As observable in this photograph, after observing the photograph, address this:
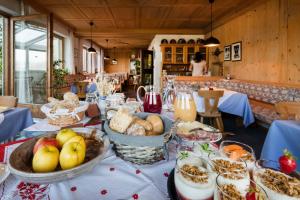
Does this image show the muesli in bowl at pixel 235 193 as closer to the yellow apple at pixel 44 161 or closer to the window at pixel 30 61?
the yellow apple at pixel 44 161

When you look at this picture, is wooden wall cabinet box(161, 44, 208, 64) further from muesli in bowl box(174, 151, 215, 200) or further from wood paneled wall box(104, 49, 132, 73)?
wood paneled wall box(104, 49, 132, 73)

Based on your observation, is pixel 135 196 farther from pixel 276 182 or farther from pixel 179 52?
pixel 179 52

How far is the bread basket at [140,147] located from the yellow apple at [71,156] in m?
0.12

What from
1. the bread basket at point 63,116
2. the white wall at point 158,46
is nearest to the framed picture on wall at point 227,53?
the white wall at point 158,46

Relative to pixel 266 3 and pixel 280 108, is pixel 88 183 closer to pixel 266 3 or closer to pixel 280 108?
pixel 280 108

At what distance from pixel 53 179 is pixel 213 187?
1.26ft

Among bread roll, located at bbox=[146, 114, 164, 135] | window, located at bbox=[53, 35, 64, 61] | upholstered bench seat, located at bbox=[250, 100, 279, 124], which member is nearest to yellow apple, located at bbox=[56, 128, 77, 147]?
bread roll, located at bbox=[146, 114, 164, 135]

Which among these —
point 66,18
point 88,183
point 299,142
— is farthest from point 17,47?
point 299,142

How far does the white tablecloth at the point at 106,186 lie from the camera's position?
53 centimetres

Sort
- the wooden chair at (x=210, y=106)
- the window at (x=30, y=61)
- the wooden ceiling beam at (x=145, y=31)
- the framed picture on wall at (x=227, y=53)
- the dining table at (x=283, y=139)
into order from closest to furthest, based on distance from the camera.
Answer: the dining table at (x=283, y=139), the wooden chair at (x=210, y=106), the window at (x=30, y=61), the framed picture on wall at (x=227, y=53), the wooden ceiling beam at (x=145, y=31)

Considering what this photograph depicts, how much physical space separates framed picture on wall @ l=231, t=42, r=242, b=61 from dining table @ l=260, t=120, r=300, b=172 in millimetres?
4033

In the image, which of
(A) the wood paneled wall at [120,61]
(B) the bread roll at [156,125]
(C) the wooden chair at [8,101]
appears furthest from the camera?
(A) the wood paneled wall at [120,61]

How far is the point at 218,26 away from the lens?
6453 mm

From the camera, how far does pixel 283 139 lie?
1.66 meters
